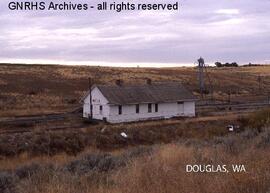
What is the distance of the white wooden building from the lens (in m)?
47.3

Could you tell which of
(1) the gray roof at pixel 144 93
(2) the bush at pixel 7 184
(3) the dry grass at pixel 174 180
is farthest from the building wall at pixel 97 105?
(3) the dry grass at pixel 174 180

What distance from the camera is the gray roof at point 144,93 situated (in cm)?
4806

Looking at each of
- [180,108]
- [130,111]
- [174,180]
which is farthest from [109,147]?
[174,180]

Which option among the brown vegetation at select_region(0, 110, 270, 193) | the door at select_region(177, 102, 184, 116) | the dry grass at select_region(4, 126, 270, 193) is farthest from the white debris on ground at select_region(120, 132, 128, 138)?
the dry grass at select_region(4, 126, 270, 193)

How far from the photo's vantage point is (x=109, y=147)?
36594 millimetres

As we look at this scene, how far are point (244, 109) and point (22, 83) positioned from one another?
45872mm

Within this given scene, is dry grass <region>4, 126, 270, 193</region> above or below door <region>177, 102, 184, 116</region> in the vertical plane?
above

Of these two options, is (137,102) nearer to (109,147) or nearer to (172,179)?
(109,147)

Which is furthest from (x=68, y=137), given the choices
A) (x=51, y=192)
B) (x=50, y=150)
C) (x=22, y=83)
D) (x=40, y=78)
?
(x=40, y=78)

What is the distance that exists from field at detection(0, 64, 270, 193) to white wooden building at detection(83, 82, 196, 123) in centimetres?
187

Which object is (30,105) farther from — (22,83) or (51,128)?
(22,83)

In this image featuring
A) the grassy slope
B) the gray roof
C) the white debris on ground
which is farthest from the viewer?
the grassy slope

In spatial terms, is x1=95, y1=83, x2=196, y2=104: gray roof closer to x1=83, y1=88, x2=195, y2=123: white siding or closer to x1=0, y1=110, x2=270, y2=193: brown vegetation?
x1=83, y1=88, x2=195, y2=123: white siding

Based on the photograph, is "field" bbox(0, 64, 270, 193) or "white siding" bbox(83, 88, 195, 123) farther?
"white siding" bbox(83, 88, 195, 123)
